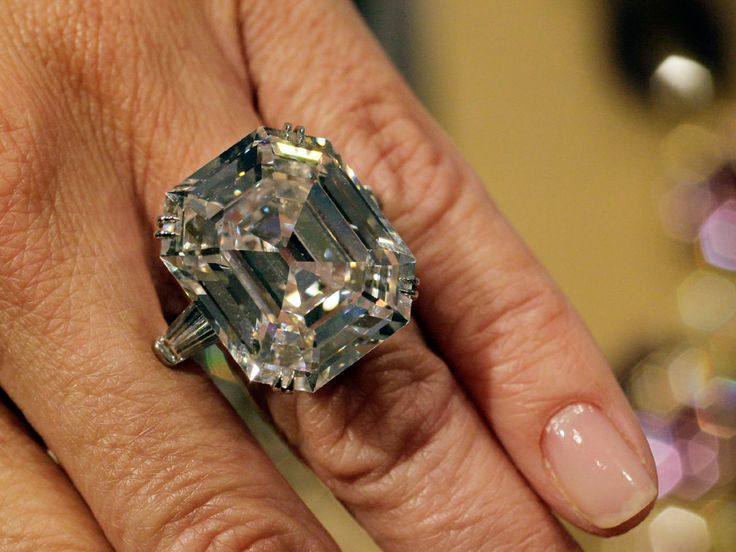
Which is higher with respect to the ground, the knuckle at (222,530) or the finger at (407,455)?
the knuckle at (222,530)

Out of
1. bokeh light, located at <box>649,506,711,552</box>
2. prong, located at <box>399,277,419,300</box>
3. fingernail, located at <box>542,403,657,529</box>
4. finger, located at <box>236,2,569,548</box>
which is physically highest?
prong, located at <box>399,277,419,300</box>

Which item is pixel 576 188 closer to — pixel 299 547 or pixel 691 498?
pixel 691 498

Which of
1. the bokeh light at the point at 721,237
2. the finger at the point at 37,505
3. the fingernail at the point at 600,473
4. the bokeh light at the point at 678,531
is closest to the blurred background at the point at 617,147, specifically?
the bokeh light at the point at 721,237

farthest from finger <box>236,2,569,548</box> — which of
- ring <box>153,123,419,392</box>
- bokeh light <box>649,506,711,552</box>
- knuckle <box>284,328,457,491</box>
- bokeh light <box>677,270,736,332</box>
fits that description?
bokeh light <box>677,270,736,332</box>

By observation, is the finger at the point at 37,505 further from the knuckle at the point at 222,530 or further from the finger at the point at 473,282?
the finger at the point at 473,282

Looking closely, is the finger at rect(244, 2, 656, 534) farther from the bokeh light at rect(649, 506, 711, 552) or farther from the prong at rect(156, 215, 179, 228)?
the bokeh light at rect(649, 506, 711, 552)

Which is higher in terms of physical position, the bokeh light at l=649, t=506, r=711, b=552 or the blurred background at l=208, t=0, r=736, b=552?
the blurred background at l=208, t=0, r=736, b=552
